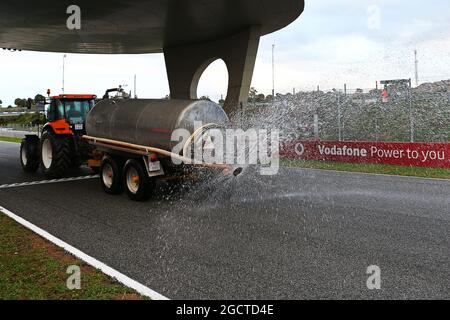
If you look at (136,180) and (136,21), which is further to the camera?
(136,21)

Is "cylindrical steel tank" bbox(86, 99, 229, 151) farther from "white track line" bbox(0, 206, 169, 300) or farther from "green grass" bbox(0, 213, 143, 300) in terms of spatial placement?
"green grass" bbox(0, 213, 143, 300)

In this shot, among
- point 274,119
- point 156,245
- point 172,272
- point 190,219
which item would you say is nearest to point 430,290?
point 172,272

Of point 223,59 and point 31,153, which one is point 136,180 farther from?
point 223,59

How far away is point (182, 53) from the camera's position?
86.8ft

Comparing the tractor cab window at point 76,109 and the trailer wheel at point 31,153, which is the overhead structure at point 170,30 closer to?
the tractor cab window at point 76,109

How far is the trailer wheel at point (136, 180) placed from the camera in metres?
8.83

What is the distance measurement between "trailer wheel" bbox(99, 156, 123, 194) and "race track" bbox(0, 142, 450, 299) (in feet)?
1.09

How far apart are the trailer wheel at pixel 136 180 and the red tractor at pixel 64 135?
2.91 meters

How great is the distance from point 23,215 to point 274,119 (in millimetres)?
9114

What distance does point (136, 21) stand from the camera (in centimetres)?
1969

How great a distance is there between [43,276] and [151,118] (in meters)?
4.71

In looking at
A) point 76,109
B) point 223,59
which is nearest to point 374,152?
point 76,109

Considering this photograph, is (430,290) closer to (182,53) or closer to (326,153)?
(326,153)

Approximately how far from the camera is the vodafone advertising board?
532 inches
